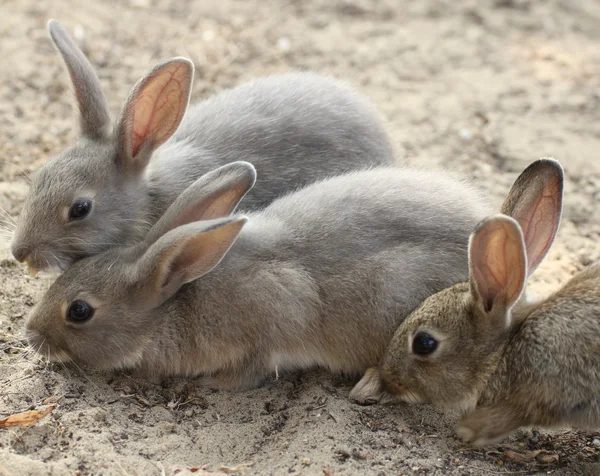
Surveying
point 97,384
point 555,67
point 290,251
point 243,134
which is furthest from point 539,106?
point 97,384

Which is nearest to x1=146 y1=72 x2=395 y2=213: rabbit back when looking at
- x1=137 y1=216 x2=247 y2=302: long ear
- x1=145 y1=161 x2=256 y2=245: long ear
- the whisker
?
x1=145 y1=161 x2=256 y2=245: long ear

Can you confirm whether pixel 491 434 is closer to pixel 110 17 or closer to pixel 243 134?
pixel 243 134

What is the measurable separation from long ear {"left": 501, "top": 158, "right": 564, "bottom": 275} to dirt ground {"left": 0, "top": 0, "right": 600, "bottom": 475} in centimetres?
118

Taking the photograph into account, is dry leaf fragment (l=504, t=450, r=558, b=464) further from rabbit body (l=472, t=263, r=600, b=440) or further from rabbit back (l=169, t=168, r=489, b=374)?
rabbit back (l=169, t=168, r=489, b=374)

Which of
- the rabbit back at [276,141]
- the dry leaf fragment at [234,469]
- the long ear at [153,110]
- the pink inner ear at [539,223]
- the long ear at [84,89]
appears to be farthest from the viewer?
the rabbit back at [276,141]

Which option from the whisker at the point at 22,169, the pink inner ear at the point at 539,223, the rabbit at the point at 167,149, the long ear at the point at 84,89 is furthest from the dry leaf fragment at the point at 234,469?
the whisker at the point at 22,169

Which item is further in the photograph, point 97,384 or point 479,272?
point 97,384

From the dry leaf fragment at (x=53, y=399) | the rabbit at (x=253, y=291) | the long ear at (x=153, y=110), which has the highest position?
the long ear at (x=153, y=110)

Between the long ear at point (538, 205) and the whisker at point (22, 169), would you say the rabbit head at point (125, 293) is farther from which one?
the whisker at point (22, 169)

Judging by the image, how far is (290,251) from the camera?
5609 millimetres

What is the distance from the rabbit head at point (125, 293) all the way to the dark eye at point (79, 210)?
0.43 meters

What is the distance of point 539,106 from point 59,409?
5.98 m

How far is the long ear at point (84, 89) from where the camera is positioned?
613cm

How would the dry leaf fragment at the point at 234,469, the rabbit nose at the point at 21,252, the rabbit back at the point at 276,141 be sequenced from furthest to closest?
the rabbit back at the point at 276,141, the rabbit nose at the point at 21,252, the dry leaf fragment at the point at 234,469
